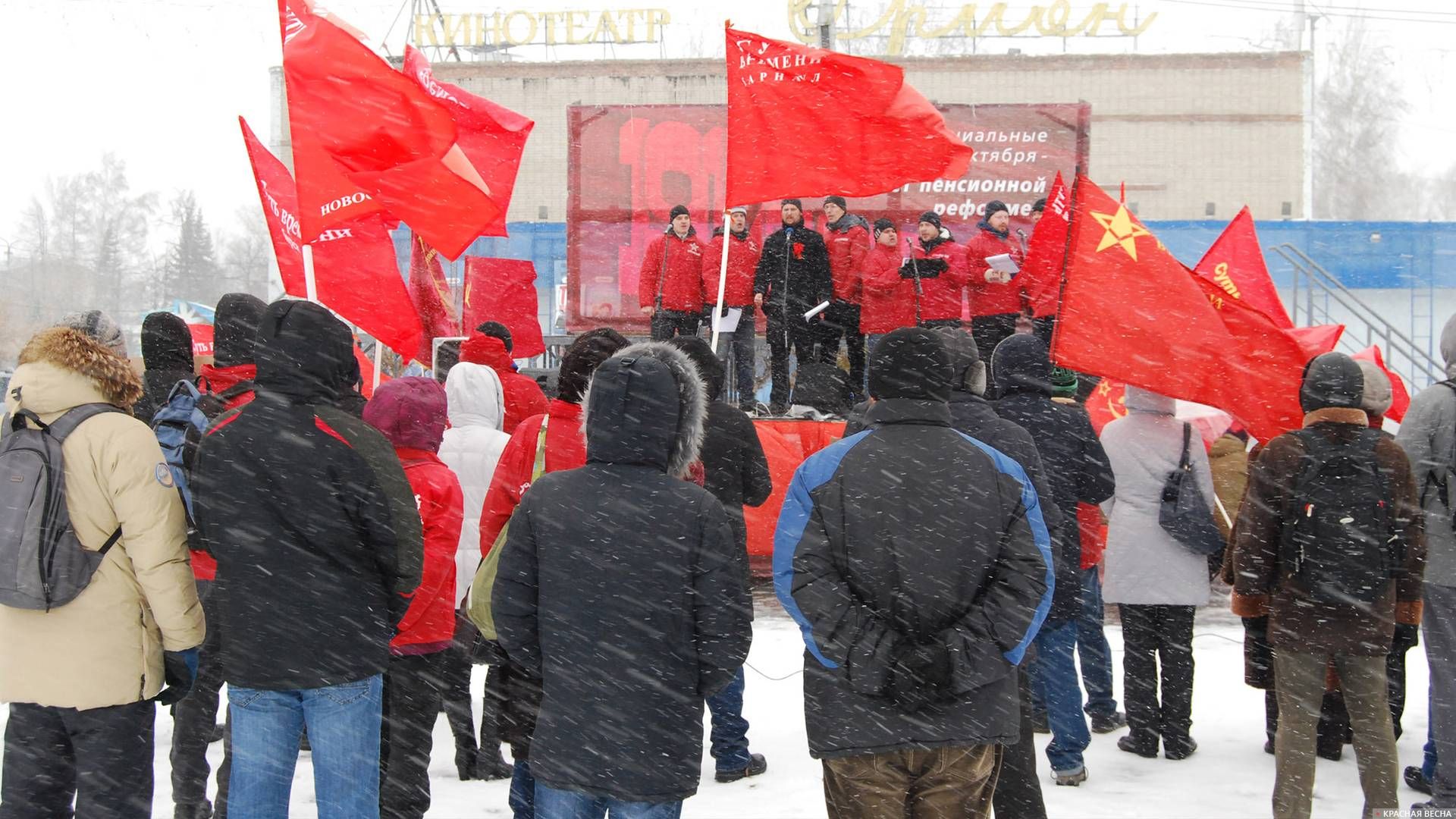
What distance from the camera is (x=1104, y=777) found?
5594 millimetres

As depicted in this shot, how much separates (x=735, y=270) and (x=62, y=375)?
7587mm

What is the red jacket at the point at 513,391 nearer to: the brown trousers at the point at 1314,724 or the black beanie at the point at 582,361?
the black beanie at the point at 582,361

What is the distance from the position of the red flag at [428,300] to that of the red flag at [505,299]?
30.8 inches

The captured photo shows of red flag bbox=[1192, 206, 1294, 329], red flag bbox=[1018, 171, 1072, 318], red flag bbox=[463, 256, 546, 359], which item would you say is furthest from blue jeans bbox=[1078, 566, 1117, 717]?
red flag bbox=[463, 256, 546, 359]

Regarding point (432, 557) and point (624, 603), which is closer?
point (624, 603)

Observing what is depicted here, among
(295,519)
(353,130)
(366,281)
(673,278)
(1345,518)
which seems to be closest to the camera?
(295,519)

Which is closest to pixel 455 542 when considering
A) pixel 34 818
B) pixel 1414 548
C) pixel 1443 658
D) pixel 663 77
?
pixel 34 818

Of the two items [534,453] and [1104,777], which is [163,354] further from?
[1104,777]

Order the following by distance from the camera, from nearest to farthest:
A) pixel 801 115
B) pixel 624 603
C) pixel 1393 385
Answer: pixel 624 603
pixel 801 115
pixel 1393 385

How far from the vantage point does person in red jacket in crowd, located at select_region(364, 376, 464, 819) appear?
4504 mm

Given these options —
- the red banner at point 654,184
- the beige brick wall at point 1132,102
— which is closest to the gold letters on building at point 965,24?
the beige brick wall at point 1132,102

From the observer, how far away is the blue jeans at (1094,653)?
6.17m

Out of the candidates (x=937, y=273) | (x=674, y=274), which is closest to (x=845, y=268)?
(x=937, y=273)

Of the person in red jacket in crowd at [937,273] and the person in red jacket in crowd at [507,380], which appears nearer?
the person in red jacket in crowd at [507,380]
